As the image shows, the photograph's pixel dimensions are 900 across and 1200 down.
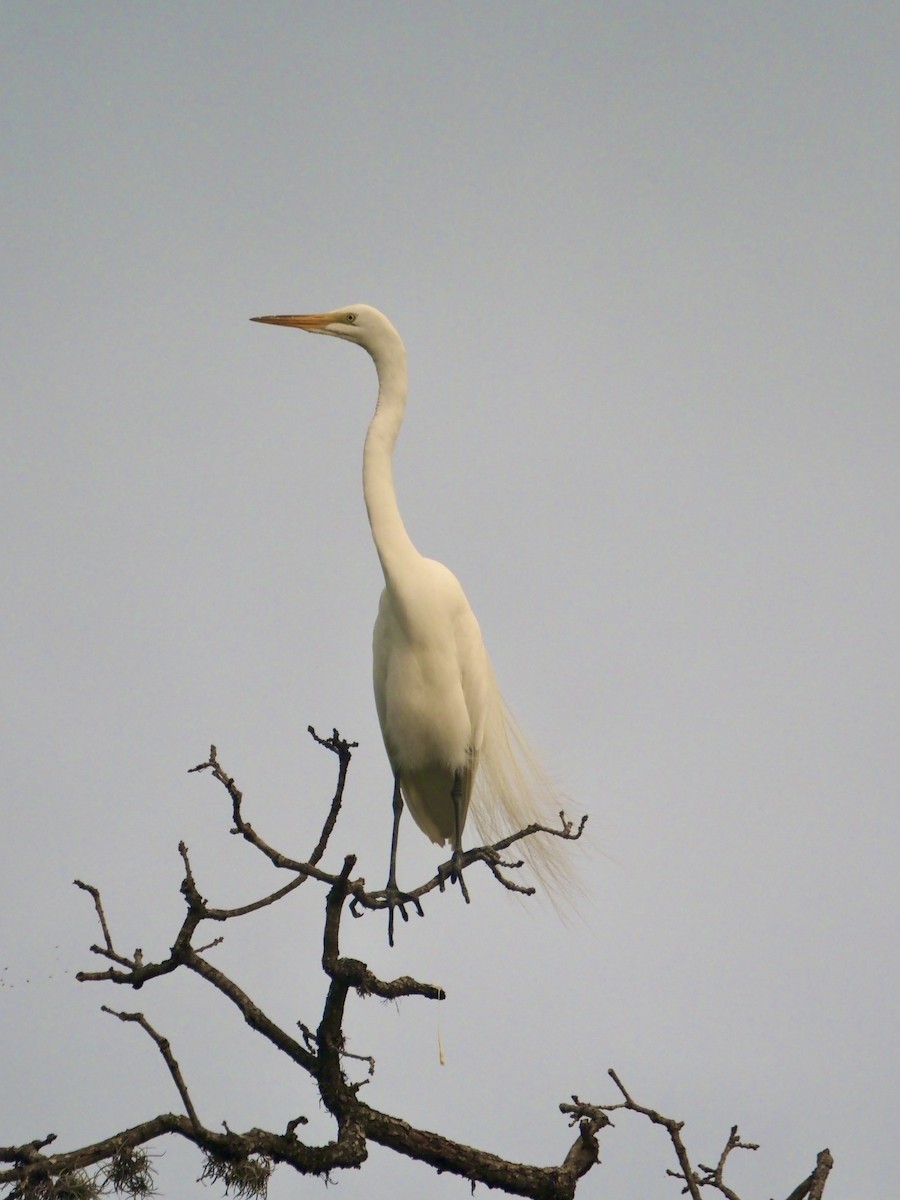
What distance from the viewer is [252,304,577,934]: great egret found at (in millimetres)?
5578

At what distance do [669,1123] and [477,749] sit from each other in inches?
79.8

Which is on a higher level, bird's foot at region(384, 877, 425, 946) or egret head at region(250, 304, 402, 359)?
egret head at region(250, 304, 402, 359)

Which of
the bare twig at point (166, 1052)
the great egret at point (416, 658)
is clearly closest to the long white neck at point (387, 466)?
the great egret at point (416, 658)

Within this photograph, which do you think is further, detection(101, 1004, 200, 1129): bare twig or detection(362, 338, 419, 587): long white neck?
detection(362, 338, 419, 587): long white neck

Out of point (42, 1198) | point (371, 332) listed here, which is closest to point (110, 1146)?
point (42, 1198)

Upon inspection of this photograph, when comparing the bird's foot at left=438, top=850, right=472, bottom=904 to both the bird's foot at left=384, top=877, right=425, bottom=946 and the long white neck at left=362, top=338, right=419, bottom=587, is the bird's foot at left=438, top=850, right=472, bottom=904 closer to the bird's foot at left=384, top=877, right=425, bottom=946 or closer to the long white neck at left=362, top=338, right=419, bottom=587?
the bird's foot at left=384, top=877, right=425, bottom=946

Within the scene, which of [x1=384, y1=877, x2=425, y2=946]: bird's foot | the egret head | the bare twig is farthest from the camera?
the egret head

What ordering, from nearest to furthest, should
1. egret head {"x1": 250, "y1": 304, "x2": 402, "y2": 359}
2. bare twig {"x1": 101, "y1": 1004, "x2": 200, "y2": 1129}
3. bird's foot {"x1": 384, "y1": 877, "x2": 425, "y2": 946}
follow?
bare twig {"x1": 101, "y1": 1004, "x2": 200, "y2": 1129} < bird's foot {"x1": 384, "y1": 877, "x2": 425, "y2": 946} < egret head {"x1": 250, "y1": 304, "x2": 402, "y2": 359}

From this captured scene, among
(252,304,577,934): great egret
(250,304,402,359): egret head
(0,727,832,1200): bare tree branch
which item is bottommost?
(0,727,832,1200): bare tree branch

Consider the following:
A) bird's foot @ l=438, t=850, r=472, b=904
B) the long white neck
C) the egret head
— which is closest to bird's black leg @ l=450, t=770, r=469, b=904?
bird's foot @ l=438, t=850, r=472, b=904

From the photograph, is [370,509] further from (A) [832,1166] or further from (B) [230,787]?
(A) [832,1166]

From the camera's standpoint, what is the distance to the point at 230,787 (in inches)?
147

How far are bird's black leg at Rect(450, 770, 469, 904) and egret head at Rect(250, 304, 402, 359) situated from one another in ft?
6.64

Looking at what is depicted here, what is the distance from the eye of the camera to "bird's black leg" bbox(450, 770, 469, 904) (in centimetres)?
519
